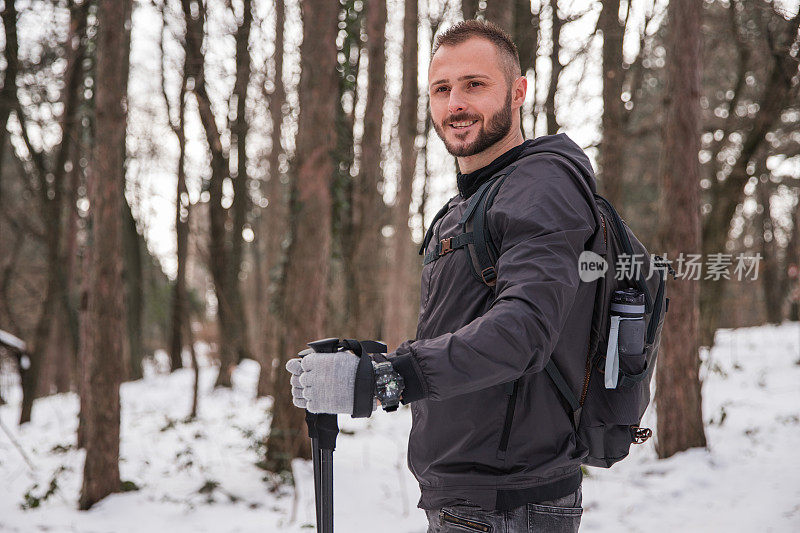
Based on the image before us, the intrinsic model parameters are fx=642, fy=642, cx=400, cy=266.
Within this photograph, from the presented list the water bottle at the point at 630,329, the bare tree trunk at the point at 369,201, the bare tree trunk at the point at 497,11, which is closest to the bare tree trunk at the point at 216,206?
the bare tree trunk at the point at 369,201

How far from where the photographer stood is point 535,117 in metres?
12.6

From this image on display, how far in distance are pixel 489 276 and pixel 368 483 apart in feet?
17.0

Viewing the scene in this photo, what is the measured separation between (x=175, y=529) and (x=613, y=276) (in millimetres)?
5049

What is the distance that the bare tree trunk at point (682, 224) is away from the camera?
6602 millimetres

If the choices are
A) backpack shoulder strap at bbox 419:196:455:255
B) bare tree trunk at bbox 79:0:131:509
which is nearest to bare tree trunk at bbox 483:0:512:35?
bare tree trunk at bbox 79:0:131:509

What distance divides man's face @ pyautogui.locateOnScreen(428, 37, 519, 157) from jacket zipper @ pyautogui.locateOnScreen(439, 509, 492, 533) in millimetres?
1089

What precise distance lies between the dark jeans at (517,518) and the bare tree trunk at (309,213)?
4977 millimetres

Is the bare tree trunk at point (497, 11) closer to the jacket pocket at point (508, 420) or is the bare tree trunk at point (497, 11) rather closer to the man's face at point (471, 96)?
the man's face at point (471, 96)

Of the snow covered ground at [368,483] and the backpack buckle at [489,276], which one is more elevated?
the backpack buckle at [489,276]

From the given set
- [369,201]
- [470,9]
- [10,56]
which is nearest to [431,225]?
[470,9]

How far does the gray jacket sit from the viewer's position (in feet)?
5.02

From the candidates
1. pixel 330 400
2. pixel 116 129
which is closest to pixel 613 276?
pixel 330 400

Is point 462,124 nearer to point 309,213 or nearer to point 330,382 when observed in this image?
point 330,382

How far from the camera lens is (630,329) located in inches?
71.4
